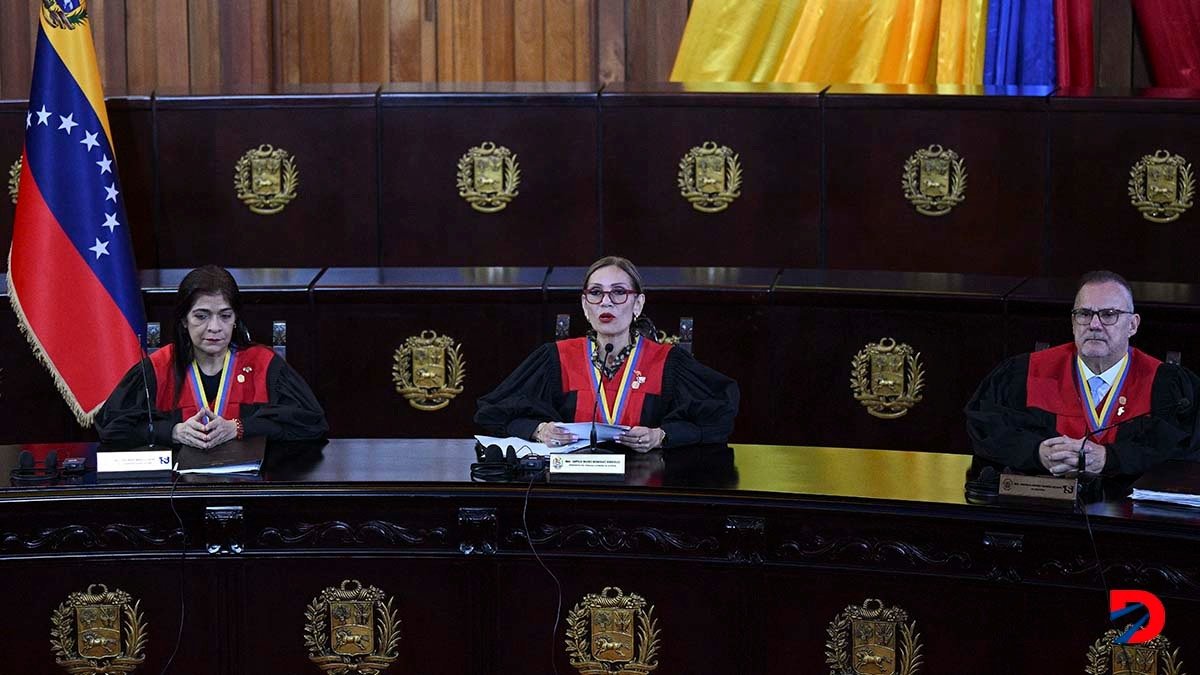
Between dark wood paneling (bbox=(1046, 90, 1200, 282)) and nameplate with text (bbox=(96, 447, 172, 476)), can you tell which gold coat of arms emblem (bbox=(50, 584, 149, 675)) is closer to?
nameplate with text (bbox=(96, 447, 172, 476))

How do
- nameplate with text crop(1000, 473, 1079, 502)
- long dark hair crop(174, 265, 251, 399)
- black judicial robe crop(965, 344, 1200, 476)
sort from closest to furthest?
nameplate with text crop(1000, 473, 1079, 502) → black judicial robe crop(965, 344, 1200, 476) → long dark hair crop(174, 265, 251, 399)

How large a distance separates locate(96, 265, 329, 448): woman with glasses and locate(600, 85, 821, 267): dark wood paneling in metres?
1.63

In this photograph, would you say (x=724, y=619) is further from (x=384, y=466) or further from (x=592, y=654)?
(x=384, y=466)

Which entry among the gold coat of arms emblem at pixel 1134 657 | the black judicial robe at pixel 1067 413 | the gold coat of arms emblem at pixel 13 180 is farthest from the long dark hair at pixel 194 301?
the gold coat of arms emblem at pixel 1134 657

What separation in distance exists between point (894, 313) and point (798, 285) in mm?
308

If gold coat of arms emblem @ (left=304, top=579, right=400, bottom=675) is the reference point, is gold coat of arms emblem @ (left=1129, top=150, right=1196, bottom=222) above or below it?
above

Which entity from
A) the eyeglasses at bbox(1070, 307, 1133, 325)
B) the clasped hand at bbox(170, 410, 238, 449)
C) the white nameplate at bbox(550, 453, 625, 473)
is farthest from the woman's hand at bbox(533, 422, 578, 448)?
the eyeglasses at bbox(1070, 307, 1133, 325)

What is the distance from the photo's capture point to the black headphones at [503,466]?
13.4ft

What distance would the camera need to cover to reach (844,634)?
12.9ft

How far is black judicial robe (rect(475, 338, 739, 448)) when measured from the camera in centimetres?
461

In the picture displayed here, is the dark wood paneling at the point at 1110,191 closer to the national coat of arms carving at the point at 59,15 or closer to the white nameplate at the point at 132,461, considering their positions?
the white nameplate at the point at 132,461

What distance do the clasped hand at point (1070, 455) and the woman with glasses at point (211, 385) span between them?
1794 mm

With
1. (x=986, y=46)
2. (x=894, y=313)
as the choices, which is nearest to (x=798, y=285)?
(x=894, y=313)

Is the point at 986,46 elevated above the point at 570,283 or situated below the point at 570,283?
above
